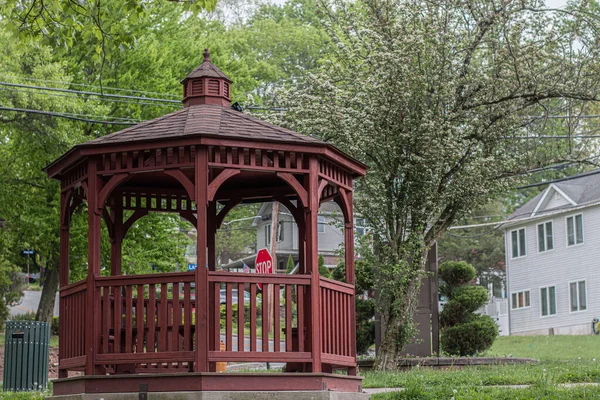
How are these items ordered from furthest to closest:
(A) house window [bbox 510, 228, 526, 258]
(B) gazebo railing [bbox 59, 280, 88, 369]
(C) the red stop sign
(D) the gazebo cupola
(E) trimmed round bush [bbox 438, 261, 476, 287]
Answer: (A) house window [bbox 510, 228, 526, 258]
(E) trimmed round bush [bbox 438, 261, 476, 287]
(C) the red stop sign
(D) the gazebo cupola
(B) gazebo railing [bbox 59, 280, 88, 369]

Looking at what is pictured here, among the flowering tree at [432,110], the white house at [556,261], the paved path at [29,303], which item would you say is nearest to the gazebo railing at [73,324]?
the flowering tree at [432,110]

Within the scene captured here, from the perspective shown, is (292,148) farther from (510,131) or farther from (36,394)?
(510,131)

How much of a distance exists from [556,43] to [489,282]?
41.9 m

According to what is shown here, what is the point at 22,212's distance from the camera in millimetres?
28500

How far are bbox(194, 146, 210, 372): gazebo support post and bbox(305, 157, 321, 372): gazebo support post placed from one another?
4.08 ft

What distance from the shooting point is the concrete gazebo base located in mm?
9891

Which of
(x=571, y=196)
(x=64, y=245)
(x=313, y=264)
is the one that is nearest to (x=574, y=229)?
(x=571, y=196)

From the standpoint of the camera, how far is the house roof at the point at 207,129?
1053cm

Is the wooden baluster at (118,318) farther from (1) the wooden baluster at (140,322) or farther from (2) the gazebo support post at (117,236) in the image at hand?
(2) the gazebo support post at (117,236)

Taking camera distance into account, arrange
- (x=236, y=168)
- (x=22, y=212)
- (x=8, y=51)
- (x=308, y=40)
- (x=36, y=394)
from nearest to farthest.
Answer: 1. (x=236, y=168)
2. (x=36, y=394)
3. (x=8, y=51)
4. (x=22, y=212)
5. (x=308, y=40)

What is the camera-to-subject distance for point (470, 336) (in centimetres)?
2250

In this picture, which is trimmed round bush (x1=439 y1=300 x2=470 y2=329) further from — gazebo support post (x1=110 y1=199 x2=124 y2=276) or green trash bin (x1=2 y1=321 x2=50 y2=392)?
gazebo support post (x1=110 y1=199 x2=124 y2=276)

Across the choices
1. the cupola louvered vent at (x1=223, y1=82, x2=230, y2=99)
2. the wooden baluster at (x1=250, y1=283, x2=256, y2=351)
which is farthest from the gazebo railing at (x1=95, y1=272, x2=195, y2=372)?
the cupola louvered vent at (x1=223, y1=82, x2=230, y2=99)

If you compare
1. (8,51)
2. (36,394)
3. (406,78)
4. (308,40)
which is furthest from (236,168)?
(308,40)
